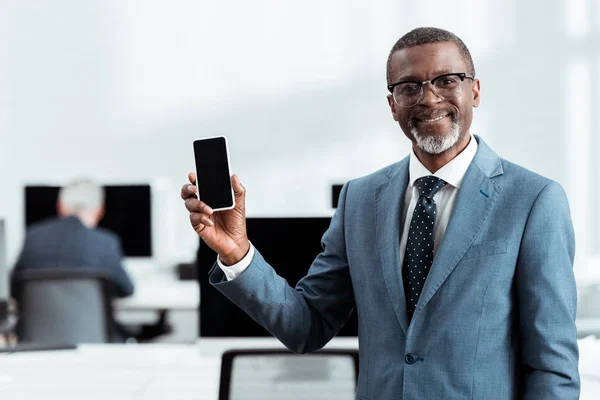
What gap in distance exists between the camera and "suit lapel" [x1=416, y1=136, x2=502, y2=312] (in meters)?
1.25

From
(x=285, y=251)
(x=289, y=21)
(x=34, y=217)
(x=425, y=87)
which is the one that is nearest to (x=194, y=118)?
(x=289, y=21)

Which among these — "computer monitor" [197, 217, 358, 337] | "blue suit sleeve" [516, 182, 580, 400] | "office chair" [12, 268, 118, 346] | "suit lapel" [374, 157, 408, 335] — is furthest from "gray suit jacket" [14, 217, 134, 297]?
"blue suit sleeve" [516, 182, 580, 400]

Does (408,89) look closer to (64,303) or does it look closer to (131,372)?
(131,372)

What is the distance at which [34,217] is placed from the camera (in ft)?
13.3

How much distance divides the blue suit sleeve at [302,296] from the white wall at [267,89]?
3.82m

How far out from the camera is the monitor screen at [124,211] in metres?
4.01

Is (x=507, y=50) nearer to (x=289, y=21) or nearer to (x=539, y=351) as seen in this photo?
(x=289, y=21)

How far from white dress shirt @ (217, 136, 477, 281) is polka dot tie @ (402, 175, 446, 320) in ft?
0.05

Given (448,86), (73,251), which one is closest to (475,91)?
(448,86)

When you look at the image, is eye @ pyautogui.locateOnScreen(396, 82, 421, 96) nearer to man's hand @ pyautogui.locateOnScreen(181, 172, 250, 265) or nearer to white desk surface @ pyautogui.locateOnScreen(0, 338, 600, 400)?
man's hand @ pyautogui.locateOnScreen(181, 172, 250, 265)

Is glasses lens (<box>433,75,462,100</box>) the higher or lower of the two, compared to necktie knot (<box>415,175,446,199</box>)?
higher

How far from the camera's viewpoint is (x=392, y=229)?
53.5 inches

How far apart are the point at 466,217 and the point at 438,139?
0.15 meters

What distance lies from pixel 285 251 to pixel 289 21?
3.62 m
